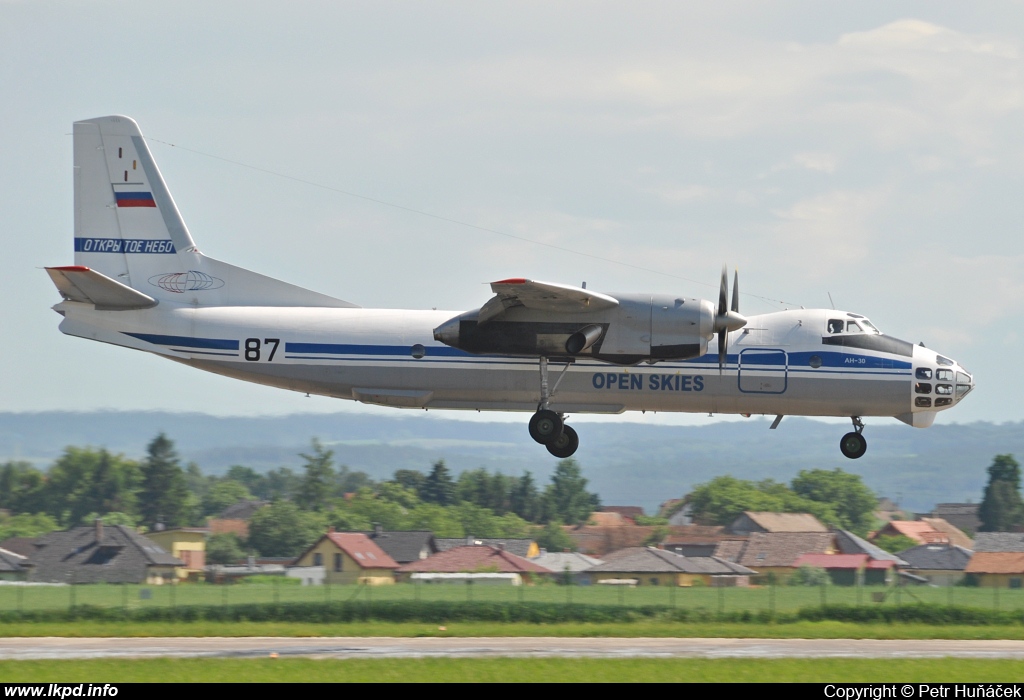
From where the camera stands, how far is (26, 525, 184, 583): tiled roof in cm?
4012

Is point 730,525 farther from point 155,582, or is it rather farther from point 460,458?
point 460,458

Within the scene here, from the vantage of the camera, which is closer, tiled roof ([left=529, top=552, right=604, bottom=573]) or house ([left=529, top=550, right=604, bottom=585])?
house ([left=529, top=550, right=604, bottom=585])

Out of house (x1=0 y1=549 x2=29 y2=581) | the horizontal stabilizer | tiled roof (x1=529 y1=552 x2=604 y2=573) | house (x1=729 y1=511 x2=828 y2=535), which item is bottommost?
house (x1=0 y1=549 x2=29 y2=581)

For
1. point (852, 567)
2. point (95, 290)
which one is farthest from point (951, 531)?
point (95, 290)

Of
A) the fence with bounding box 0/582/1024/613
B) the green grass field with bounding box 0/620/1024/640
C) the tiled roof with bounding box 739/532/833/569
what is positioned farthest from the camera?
the tiled roof with bounding box 739/532/833/569

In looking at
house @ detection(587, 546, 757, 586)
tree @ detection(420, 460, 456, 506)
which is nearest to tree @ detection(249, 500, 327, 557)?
tree @ detection(420, 460, 456, 506)

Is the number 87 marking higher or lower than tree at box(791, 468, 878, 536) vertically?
higher

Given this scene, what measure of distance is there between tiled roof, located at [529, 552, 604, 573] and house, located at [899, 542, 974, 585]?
11.6m

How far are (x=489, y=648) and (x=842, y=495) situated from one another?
1554 inches

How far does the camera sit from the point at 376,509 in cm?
5112

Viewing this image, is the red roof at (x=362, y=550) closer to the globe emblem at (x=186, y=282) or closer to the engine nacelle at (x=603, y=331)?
the globe emblem at (x=186, y=282)

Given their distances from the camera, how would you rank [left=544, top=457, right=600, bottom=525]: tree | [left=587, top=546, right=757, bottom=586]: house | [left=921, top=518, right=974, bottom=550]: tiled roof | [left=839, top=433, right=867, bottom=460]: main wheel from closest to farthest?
[left=839, top=433, right=867, bottom=460]: main wheel, [left=587, top=546, right=757, bottom=586]: house, [left=921, top=518, right=974, bottom=550]: tiled roof, [left=544, top=457, right=600, bottom=525]: tree

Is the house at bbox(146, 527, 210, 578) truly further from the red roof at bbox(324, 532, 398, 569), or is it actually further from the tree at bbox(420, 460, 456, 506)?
the tree at bbox(420, 460, 456, 506)
